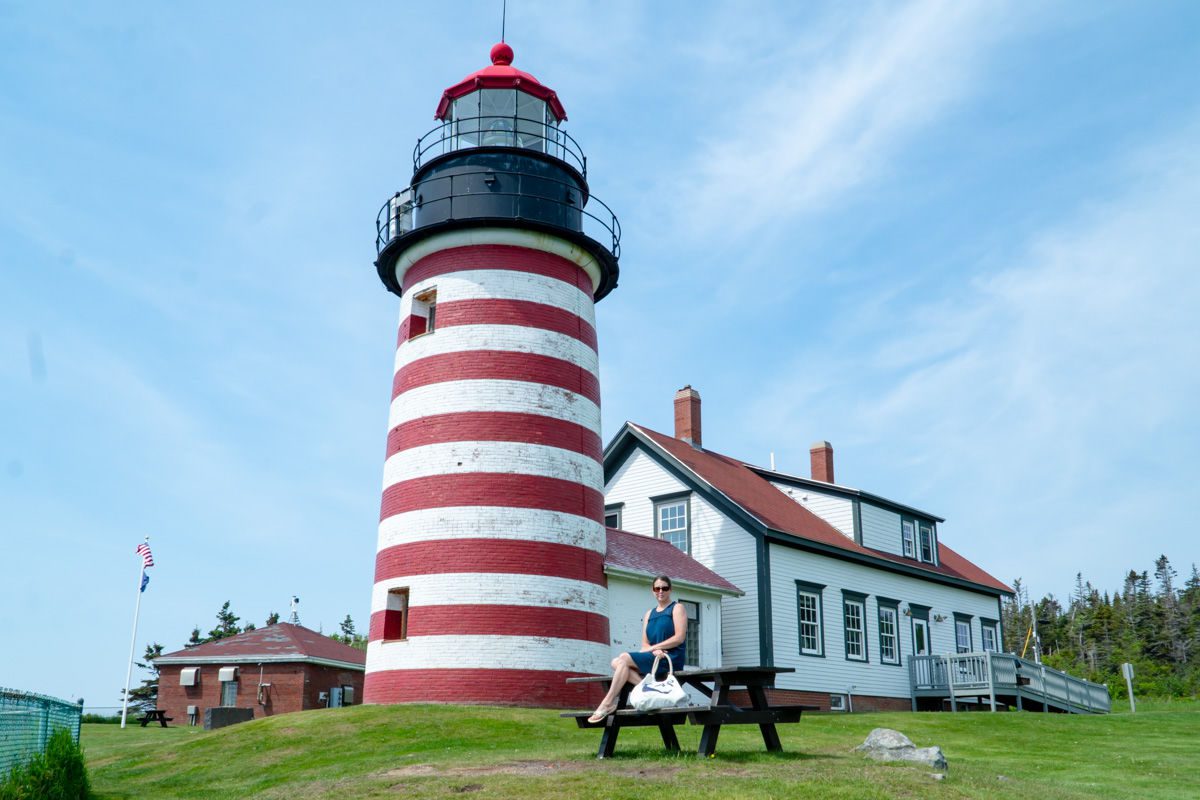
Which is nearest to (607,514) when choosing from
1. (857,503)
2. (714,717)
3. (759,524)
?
(759,524)

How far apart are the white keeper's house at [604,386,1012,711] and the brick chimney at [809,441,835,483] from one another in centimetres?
4

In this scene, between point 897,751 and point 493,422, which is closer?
point 897,751

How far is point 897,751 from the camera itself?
36.4 feet

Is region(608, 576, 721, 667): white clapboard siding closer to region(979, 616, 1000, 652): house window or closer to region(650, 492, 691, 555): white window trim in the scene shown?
region(650, 492, 691, 555): white window trim

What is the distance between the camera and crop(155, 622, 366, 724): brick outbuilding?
33625 mm

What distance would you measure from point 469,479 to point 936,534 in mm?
A: 20219

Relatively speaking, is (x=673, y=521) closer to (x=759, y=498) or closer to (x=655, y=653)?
(x=759, y=498)

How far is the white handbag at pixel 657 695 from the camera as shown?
980cm

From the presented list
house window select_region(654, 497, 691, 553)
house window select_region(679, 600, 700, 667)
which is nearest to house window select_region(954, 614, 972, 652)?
house window select_region(654, 497, 691, 553)

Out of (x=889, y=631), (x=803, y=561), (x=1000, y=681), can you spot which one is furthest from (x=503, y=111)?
(x=1000, y=681)

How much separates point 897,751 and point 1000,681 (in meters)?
18.5

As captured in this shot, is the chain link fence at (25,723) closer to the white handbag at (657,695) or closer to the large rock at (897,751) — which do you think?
the white handbag at (657,695)

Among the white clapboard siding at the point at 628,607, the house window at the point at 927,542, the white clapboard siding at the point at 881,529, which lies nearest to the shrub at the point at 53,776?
the white clapboard siding at the point at 628,607

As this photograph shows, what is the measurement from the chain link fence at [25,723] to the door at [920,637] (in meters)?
24.6
